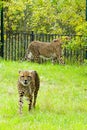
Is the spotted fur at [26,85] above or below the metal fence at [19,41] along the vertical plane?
above

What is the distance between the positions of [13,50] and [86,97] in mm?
12416

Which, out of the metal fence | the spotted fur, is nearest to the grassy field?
the spotted fur

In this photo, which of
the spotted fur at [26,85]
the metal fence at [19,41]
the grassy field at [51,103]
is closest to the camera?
the grassy field at [51,103]

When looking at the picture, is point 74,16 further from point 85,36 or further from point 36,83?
point 36,83

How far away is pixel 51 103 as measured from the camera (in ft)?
35.8

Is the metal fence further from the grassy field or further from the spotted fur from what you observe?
the spotted fur

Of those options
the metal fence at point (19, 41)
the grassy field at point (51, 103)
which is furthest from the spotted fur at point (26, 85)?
the metal fence at point (19, 41)

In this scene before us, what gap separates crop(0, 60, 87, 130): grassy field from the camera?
28.7 feet

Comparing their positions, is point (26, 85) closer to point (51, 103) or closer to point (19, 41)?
point (51, 103)

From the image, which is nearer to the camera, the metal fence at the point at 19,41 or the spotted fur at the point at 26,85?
the spotted fur at the point at 26,85

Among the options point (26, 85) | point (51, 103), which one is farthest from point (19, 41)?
point (26, 85)

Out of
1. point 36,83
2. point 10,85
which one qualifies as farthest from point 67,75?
point 36,83

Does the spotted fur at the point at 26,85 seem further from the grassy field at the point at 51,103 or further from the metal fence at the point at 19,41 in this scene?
the metal fence at the point at 19,41

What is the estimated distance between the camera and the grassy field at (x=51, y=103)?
8758mm
